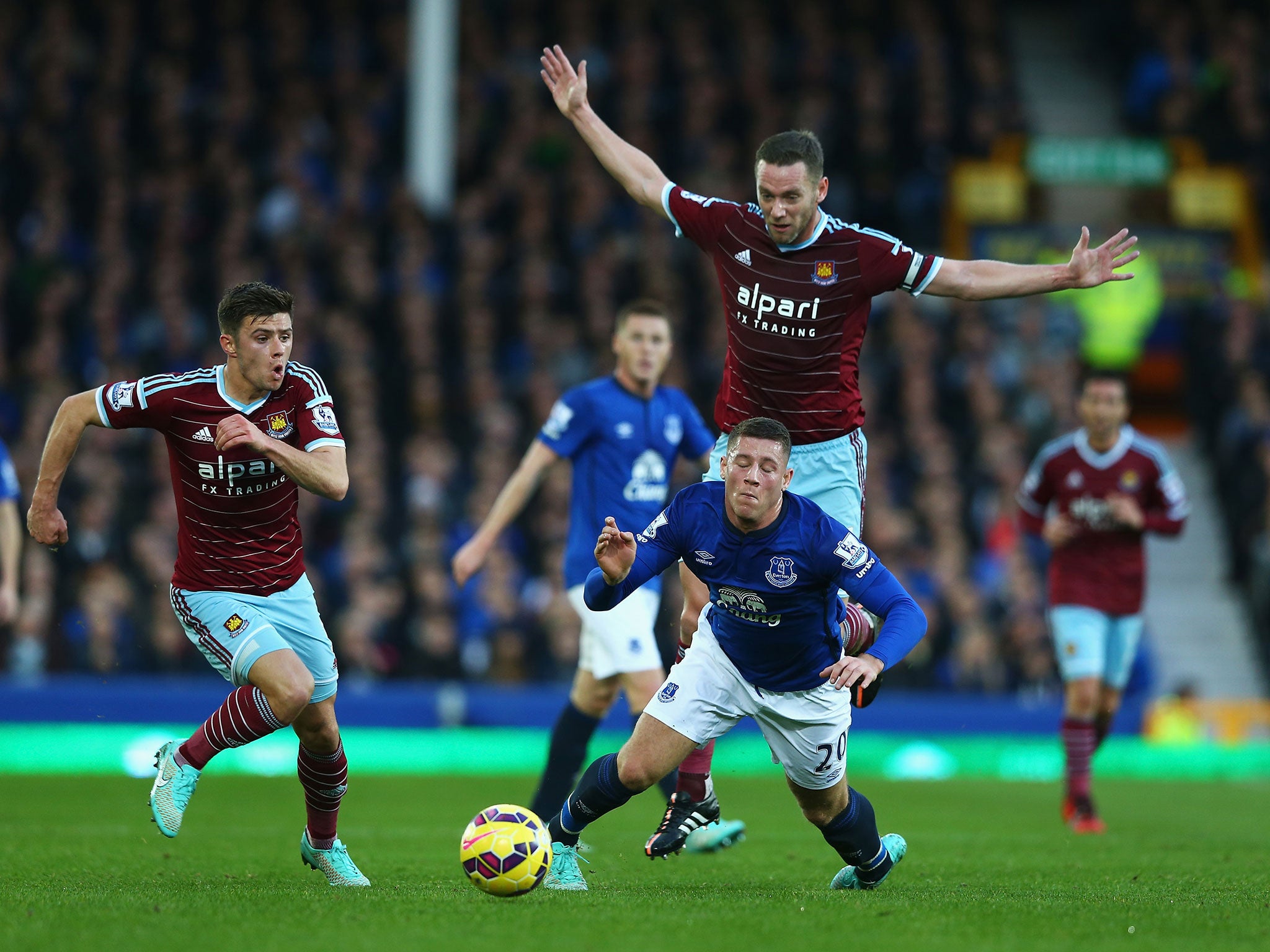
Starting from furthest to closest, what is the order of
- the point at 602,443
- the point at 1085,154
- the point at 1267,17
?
the point at 1267,17
the point at 1085,154
the point at 602,443

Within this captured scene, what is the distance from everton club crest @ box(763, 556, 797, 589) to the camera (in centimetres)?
636

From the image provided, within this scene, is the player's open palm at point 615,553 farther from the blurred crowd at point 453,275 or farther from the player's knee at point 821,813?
the blurred crowd at point 453,275

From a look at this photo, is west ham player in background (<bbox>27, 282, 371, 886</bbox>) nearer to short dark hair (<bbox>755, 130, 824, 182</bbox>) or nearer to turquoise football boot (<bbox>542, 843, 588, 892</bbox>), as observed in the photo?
turquoise football boot (<bbox>542, 843, 588, 892</bbox>)

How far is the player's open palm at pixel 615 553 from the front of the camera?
20.2 feet

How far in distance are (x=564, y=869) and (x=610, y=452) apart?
108 inches

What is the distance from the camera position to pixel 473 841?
6297 mm

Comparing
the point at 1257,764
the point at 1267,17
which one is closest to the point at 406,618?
the point at 1257,764

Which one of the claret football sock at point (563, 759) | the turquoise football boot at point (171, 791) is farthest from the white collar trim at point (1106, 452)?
the turquoise football boot at point (171, 791)

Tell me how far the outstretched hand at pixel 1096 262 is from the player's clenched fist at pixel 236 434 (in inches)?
131

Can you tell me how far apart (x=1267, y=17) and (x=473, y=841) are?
79.0ft

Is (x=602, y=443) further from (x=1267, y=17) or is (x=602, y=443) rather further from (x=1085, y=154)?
(x=1267, y=17)

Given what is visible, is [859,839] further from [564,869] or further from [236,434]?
[236,434]

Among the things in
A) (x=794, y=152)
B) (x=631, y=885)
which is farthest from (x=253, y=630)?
(x=794, y=152)

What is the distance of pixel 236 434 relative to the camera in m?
6.30
